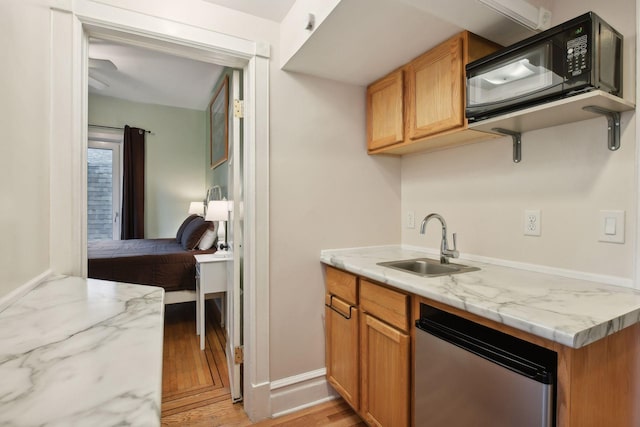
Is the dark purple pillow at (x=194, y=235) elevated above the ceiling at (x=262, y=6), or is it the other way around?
the ceiling at (x=262, y=6)

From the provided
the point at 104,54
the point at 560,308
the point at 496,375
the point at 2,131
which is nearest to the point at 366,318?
the point at 496,375

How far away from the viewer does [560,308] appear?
3.23ft

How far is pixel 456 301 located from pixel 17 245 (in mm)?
1387

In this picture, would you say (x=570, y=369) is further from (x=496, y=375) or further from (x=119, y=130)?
(x=119, y=130)

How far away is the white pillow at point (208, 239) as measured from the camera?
3.28 metres

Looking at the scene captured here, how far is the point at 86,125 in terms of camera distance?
1.50 meters

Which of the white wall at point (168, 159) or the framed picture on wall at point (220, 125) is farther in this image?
the white wall at point (168, 159)

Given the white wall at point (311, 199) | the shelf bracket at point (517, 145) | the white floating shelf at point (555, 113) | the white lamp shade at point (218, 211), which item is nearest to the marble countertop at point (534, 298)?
the white wall at point (311, 199)

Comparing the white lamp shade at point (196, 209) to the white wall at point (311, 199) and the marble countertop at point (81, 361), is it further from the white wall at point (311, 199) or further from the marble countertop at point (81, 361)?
the marble countertop at point (81, 361)

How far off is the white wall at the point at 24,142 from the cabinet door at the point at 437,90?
1.62 m

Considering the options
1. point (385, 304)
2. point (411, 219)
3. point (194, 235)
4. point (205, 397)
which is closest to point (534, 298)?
point (385, 304)

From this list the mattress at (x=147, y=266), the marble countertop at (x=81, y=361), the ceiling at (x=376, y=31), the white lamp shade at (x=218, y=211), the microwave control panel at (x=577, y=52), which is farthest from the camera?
the white lamp shade at (x=218, y=211)

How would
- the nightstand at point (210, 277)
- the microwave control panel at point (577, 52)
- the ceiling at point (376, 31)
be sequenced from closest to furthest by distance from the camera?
the microwave control panel at point (577, 52), the ceiling at point (376, 31), the nightstand at point (210, 277)

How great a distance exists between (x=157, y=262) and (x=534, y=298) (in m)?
2.83
